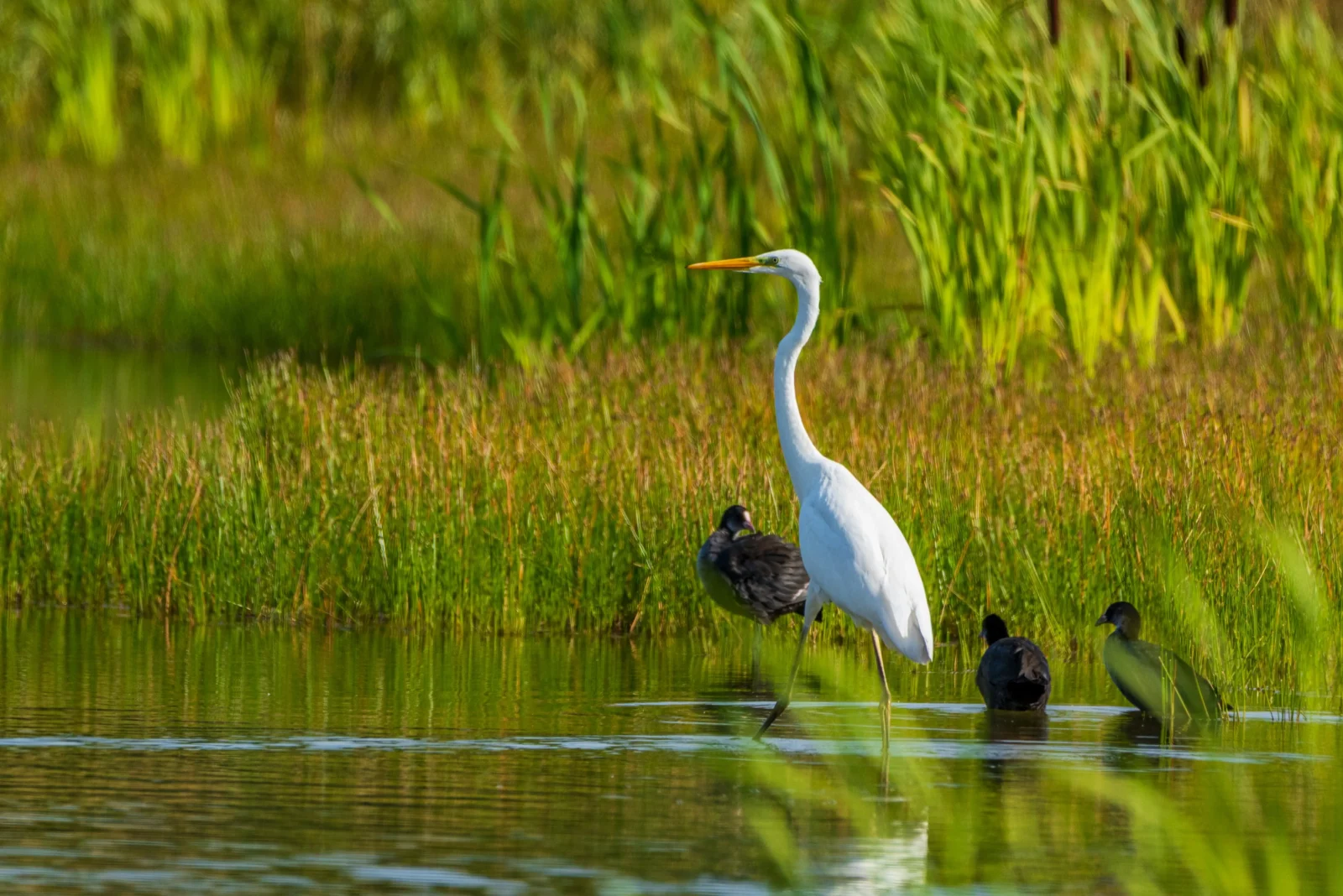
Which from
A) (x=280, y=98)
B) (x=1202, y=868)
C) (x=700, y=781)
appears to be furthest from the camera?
(x=280, y=98)

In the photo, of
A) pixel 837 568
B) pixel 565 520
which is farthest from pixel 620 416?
pixel 837 568

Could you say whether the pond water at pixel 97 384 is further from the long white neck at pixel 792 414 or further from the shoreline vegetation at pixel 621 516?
the long white neck at pixel 792 414

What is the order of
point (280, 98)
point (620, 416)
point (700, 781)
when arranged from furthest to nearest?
1. point (280, 98)
2. point (620, 416)
3. point (700, 781)

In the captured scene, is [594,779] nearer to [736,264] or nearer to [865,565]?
[865,565]

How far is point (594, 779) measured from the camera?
7059 mm

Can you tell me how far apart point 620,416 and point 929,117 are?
11.1 feet

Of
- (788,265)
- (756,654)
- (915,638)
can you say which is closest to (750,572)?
(756,654)

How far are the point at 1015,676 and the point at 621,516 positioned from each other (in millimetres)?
2520

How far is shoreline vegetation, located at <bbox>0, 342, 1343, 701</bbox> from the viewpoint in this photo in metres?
9.73

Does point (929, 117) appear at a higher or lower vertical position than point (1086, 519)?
higher

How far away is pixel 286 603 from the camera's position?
1030cm

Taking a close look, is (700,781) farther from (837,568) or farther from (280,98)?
(280,98)

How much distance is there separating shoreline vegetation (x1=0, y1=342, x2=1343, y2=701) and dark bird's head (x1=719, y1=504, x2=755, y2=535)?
47 centimetres

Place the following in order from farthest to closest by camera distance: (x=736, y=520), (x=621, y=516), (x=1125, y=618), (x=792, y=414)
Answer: (x=621, y=516) → (x=736, y=520) → (x=1125, y=618) → (x=792, y=414)
